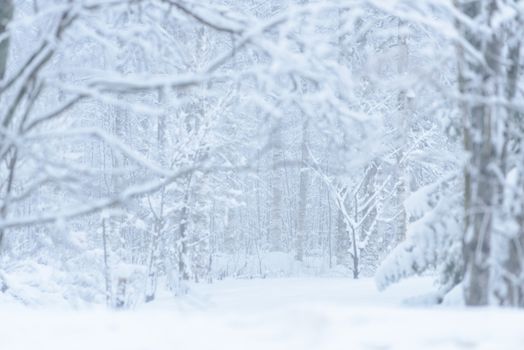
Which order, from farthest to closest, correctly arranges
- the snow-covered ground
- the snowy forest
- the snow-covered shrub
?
the snow-covered shrub, the snowy forest, the snow-covered ground

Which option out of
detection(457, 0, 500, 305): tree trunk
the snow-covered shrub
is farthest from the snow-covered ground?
the snow-covered shrub

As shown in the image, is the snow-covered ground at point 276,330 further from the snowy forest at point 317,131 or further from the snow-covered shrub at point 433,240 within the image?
the snow-covered shrub at point 433,240

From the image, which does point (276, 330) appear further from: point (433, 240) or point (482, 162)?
point (433, 240)

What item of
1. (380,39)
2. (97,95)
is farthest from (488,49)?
(380,39)

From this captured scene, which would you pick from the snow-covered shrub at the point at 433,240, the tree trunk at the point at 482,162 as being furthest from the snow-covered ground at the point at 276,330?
the snow-covered shrub at the point at 433,240

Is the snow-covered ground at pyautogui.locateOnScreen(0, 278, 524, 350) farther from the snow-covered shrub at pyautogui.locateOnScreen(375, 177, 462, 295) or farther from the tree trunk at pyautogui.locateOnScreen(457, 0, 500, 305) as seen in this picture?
the snow-covered shrub at pyautogui.locateOnScreen(375, 177, 462, 295)

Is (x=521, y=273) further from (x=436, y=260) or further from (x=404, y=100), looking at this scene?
(x=404, y=100)

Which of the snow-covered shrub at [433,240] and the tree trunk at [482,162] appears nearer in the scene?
the tree trunk at [482,162]

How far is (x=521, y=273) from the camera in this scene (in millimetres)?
4703

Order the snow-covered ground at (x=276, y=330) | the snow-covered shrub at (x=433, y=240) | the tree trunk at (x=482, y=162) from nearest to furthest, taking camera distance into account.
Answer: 1. the snow-covered ground at (x=276, y=330)
2. the tree trunk at (x=482, y=162)
3. the snow-covered shrub at (x=433, y=240)

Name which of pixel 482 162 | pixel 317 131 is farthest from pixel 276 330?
pixel 317 131

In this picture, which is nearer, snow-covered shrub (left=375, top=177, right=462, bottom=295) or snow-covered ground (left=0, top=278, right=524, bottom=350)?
snow-covered ground (left=0, top=278, right=524, bottom=350)

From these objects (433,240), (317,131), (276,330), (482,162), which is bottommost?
(276,330)

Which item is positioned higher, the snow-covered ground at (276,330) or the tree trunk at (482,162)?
the tree trunk at (482,162)
